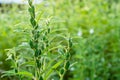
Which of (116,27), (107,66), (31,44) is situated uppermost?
(31,44)

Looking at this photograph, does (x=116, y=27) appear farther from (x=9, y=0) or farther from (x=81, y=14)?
(x=9, y=0)

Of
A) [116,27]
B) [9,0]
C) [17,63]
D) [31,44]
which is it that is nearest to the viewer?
[31,44]

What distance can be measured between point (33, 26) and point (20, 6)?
152 inches

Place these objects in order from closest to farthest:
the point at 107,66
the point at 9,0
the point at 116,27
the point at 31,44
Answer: the point at 31,44, the point at 107,66, the point at 116,27, the point at 9,0

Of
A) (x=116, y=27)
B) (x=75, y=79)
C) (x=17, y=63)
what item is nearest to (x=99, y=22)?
(x=116, y=27)

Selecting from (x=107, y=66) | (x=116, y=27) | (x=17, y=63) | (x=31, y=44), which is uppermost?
(x=31, y=44)

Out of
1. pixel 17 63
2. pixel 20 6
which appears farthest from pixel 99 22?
pixel 17 63

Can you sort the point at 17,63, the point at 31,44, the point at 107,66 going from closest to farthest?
the point at 31,44
the point at 17,63
the point at 107,66

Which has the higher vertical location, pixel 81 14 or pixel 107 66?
pixel 81 14

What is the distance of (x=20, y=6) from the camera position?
18.1ft

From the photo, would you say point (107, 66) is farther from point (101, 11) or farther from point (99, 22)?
point (101, 11)

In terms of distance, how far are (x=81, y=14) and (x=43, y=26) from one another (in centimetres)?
325

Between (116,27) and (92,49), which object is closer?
(92,49)

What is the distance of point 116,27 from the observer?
4504mm
